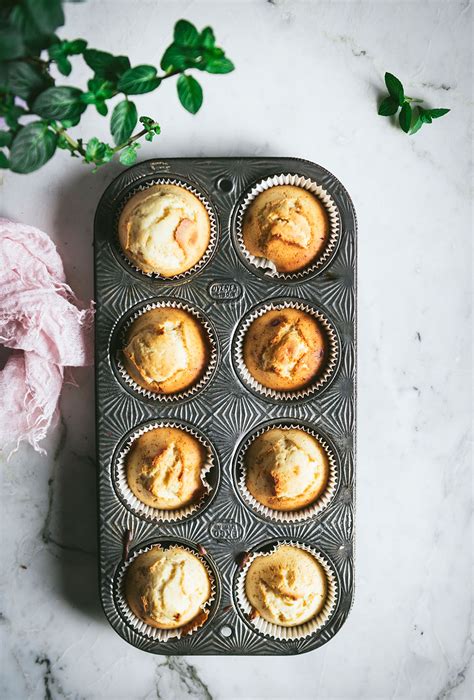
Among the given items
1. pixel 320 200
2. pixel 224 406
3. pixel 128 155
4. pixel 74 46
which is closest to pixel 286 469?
pixel 224 406

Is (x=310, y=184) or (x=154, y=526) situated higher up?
(x=310, y=184)

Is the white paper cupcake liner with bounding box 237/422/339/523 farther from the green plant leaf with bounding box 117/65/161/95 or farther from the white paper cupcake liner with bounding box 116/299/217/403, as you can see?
the green plant leaf with bounding box 117/65/161/95

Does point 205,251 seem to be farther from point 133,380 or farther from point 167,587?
point 167,587

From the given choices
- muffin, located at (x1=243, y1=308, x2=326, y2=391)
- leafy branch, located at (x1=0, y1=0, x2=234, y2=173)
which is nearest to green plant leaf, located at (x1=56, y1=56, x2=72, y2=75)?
leafy branch, located at (x1=0, y1=0, x2=234, y2=173)

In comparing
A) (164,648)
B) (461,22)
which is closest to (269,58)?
(461,22)

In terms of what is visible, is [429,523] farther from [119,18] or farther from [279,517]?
[119,18]

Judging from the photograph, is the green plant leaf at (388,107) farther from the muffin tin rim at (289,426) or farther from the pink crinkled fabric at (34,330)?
the pink crinkled fabric at (34,330)
